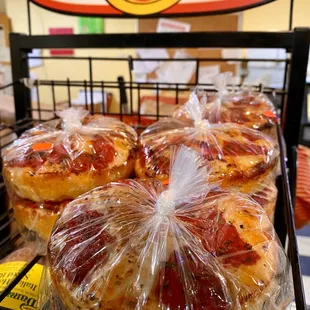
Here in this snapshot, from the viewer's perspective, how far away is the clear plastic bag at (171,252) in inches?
14.0

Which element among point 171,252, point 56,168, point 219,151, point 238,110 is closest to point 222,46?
point 238,110

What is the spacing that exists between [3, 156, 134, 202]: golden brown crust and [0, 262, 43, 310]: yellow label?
0.10 meters

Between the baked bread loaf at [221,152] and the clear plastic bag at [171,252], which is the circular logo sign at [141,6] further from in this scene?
the clear plastic bag at [171,252]

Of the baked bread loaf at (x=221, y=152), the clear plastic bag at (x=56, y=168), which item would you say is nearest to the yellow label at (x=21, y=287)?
the clear plastic bag at (x=56, y=168)

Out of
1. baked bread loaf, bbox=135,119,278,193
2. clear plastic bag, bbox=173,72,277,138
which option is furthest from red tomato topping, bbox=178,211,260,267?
clear plastic bag, bbox=173,72,277,138

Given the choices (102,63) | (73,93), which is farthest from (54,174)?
(102,63)

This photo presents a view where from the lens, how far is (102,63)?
296 cm

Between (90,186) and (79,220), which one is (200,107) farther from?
(79,220)

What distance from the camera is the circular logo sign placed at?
2.87ft

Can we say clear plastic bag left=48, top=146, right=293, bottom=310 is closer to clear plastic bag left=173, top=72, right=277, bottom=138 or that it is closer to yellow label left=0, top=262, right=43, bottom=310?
yellow label left=0, top=262, right=43, bottom=310

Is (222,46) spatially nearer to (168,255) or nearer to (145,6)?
(145,6)

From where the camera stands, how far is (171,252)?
38 cm

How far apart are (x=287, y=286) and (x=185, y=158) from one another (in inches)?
6.9

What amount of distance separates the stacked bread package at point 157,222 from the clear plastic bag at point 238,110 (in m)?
0.13
